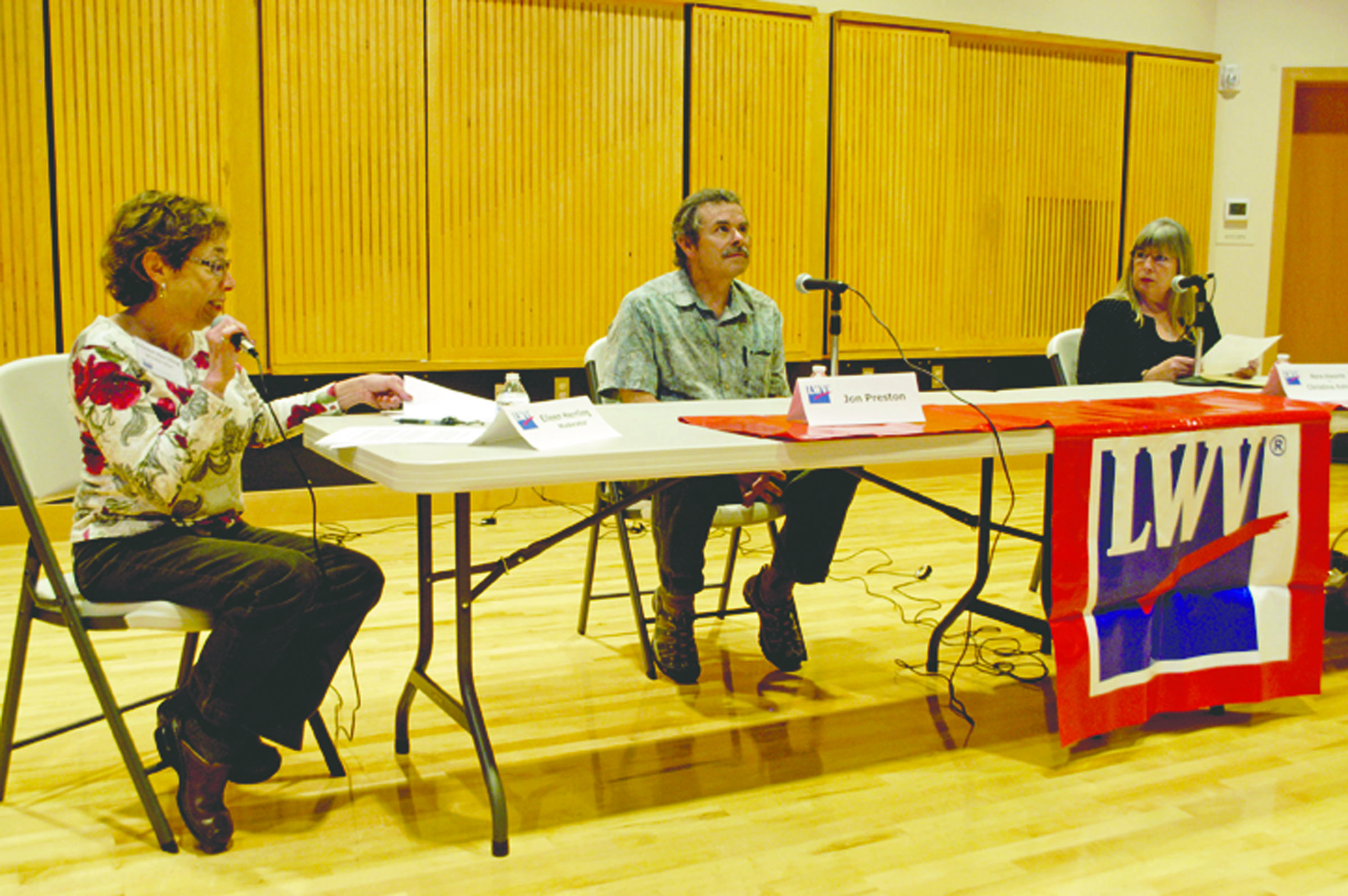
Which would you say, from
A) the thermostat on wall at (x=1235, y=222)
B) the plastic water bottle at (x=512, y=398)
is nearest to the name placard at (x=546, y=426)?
the plastic water bottle at (x=512, y=398)

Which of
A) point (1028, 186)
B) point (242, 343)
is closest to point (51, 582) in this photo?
point (242, 343)

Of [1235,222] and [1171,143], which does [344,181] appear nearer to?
[1171,143]

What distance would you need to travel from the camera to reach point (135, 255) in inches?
76.9

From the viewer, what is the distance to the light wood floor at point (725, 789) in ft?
6.15

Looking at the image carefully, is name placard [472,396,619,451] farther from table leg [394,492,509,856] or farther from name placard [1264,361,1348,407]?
name placard [1264,361,1348,407]

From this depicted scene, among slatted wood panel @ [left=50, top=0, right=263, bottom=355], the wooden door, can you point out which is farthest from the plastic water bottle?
the wooden door

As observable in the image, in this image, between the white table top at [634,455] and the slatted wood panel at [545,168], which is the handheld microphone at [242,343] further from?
the slatted wood panel at [545,168]

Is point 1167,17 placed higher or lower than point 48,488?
higher

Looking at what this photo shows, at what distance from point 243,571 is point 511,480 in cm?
49

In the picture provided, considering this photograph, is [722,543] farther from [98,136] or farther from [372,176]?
[98,136]

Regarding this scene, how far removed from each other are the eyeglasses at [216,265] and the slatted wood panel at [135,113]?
243cm

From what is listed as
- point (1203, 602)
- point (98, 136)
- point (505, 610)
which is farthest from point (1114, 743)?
point (98, 136)

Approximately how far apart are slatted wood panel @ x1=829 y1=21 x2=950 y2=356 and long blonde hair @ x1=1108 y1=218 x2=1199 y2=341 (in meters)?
1.89

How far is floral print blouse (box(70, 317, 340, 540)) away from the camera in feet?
6.02
